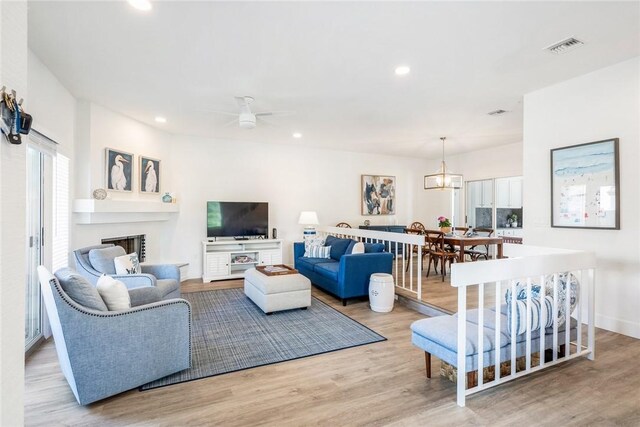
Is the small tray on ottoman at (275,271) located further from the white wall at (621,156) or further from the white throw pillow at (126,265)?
the white wall at (621,156)

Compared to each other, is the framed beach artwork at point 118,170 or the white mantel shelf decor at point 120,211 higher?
the framed beach artwork at point 118,170

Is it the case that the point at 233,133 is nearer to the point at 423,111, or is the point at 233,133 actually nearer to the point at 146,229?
the point at 146,229

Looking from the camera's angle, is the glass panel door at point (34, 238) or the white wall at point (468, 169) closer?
the glass panel door at point (34, 238)

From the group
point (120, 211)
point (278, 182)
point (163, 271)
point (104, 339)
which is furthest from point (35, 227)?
point (278, 182)

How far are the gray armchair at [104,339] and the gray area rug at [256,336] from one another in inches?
7.6

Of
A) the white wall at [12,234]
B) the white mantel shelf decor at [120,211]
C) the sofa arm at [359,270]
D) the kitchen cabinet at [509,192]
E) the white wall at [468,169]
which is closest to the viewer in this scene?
the white wall at [12,234]

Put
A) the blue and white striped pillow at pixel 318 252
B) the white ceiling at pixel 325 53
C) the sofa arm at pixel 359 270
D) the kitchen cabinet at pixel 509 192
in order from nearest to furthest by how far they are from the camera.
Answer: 1. the white ceiling at pixel 325 53
2. the sofa arm at pixel 359 270
3. the blue and white striped pillow at pixel 318 252
4. the kitchen cabinet at pixel 509 192

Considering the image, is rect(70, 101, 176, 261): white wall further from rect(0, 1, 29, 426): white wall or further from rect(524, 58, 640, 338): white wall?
rect(524, 58, 640, 338): white wall

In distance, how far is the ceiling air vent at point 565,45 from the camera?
8.89 ft

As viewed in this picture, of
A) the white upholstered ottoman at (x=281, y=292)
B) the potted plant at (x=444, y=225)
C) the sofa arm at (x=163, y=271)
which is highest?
the potted plant at (x=444, y=225)

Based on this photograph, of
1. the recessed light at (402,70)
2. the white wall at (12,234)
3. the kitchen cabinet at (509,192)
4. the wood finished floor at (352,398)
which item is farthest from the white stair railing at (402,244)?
the white wall at (12,234)

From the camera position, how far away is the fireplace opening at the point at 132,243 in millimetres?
4871

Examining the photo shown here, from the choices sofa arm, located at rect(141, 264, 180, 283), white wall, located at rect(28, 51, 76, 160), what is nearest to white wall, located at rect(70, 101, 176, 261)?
white wall, located at rect(28, 51, 76, 160)

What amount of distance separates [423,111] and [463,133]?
1696 millimetres
